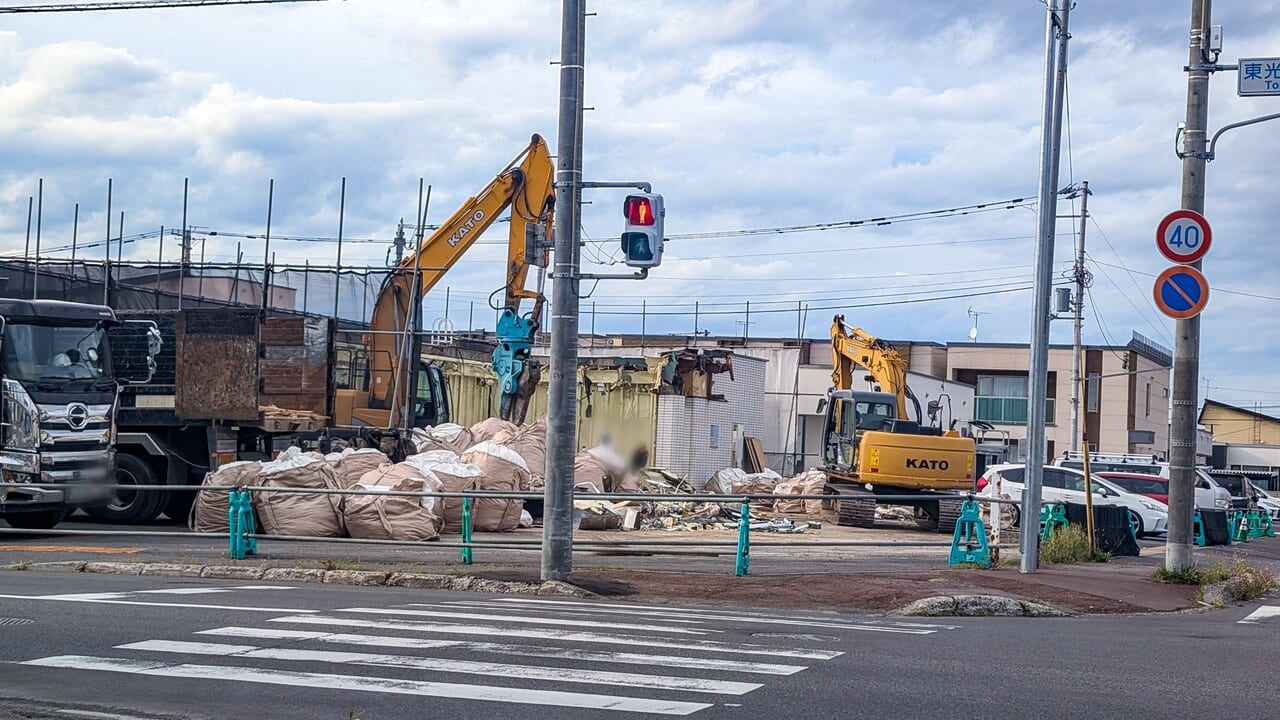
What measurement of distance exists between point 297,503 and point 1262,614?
555 inches

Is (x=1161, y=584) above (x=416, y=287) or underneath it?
underneath

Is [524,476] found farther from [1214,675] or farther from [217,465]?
[1214,675]

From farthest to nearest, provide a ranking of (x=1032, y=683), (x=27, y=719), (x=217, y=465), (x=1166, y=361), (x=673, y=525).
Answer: (x=1166, y=361), (x=673, y=525), (x=217, y=465), (x=1032, y=683), (x=27, y=719)

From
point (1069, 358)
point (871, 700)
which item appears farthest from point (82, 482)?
point (1069, 358)

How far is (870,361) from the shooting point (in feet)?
115

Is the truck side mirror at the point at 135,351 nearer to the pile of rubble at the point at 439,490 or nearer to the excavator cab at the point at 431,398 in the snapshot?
the pile of rubble at the point at 439,490

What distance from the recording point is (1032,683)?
27.6 feet

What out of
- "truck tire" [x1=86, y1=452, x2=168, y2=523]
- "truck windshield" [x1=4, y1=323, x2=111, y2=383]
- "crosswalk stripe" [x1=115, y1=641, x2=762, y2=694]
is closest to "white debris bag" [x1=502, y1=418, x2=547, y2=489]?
"truck tire" [x1=86, y1=452, x2=168, y2=523]

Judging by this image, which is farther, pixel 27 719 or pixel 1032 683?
pixel 1032 683

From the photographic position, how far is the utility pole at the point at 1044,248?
55.2ft

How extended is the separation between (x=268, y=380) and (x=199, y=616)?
13.7m

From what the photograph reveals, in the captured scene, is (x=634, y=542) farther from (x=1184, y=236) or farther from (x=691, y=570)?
(x=1184, y=236)

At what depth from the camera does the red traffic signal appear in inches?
545

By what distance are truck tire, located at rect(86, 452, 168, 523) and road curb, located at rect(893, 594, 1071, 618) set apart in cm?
1583
